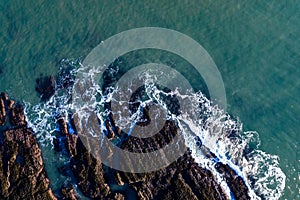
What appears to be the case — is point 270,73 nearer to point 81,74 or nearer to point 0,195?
point 81,74

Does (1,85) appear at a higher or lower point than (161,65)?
higher

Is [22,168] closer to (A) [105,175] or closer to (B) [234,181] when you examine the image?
(A) [105,175]

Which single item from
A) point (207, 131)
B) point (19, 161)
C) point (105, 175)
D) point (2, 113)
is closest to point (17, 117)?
point (2, 113)

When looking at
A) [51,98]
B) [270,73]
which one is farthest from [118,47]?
[270,73]

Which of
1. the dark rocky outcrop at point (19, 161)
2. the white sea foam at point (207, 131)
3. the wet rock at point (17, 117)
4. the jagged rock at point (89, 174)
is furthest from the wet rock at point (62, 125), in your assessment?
the wet rock at point (17, 117)

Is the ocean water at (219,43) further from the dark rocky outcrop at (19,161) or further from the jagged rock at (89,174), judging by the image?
the jagged rock at (89,174)

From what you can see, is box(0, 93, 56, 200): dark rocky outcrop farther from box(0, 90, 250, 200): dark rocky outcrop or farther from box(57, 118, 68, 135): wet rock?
box(57, 118, 68, 135): wet rock

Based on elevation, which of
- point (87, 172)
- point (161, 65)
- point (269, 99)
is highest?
point (161, 65)
